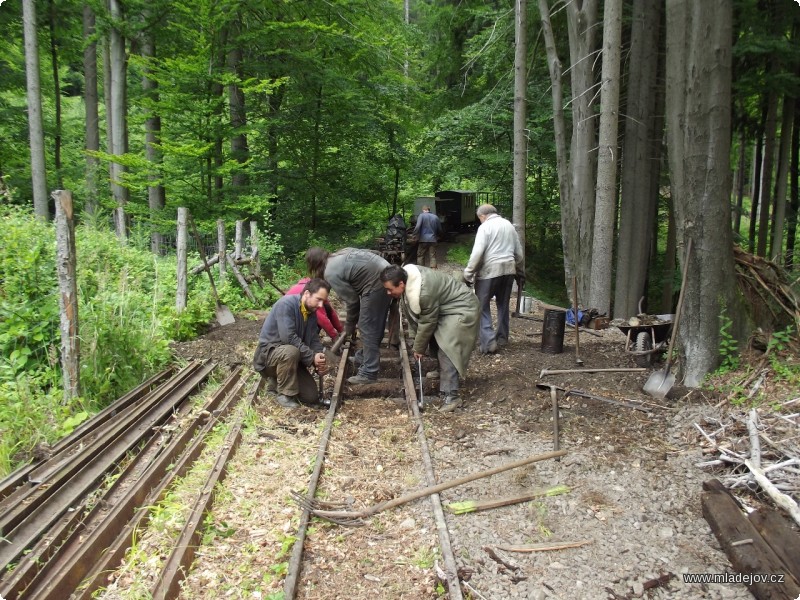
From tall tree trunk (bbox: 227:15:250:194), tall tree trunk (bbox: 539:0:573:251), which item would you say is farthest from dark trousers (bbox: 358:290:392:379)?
tall tree trunk (bbox: 227:15:250:194)

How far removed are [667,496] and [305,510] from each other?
272cm

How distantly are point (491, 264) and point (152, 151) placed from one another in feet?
41.6

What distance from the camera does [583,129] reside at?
1154 cm

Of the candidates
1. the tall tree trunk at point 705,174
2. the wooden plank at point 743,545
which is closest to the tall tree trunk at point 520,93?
the tall tree trunk at point 705,174

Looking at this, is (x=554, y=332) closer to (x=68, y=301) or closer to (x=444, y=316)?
(x=444, y=316)

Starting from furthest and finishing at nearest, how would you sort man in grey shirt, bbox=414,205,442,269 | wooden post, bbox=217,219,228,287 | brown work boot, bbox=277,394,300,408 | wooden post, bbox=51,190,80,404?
man in grey shirt, bbox=414,205,442,269 → wooden post, bbox=217,219,228,287 → brown work boot, bbox=277,394,300,408 → wooden post, bbox=51,190,80,404

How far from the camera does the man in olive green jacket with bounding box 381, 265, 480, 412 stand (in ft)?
19.7

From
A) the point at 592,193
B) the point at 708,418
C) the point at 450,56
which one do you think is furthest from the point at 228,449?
the point at 450,56

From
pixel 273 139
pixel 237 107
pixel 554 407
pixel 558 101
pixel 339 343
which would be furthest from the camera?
pixel 273 139

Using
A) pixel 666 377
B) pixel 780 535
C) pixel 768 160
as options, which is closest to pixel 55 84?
pixel 666 377

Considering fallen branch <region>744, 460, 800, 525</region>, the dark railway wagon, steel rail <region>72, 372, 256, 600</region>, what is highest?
the dark railway wagon

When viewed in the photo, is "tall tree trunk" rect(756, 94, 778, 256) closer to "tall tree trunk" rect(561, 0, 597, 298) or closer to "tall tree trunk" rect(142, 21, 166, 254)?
"tall tree trunk" rect(561, 0, 597, 298)

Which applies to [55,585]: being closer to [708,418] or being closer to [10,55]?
[708,418]

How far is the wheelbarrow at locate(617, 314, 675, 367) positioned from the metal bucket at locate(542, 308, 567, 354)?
801 millimetres
